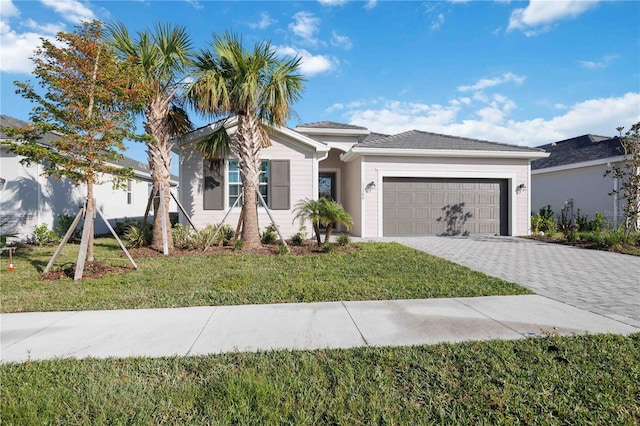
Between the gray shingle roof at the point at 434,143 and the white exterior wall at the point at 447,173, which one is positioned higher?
the gray shingle roof at the point at 434,143

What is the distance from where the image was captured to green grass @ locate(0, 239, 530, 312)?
4.52m

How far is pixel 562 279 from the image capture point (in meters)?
5.69

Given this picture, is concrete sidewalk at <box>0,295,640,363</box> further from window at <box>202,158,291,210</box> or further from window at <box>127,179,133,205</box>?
window at <box>127,179,133,205</box>

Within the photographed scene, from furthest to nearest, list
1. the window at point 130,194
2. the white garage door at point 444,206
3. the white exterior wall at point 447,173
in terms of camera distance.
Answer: the window at point 130,194
the white garage door at point 444,206
the white exterior wall at point 447,173

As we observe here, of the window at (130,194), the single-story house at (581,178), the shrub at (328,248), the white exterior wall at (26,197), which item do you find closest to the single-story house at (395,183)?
the shrub at (328,248)

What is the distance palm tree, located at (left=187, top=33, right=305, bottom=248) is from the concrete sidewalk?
517 centimetres

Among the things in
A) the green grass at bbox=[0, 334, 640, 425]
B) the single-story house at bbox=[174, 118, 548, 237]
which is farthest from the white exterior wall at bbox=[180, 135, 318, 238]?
the green grass at bbox=[0, 334, 640, 425]

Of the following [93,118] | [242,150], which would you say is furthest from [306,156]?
[93,118]

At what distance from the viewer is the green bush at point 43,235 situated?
10633 mm

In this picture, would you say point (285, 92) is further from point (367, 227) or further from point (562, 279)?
point (562, 279)

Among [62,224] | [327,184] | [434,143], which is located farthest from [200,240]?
[434,143]

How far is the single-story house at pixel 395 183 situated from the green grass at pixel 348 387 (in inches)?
334

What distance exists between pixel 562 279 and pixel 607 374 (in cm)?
395

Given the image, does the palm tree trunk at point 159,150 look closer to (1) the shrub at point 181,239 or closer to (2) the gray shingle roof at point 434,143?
(1) the shrub at point 181,239
